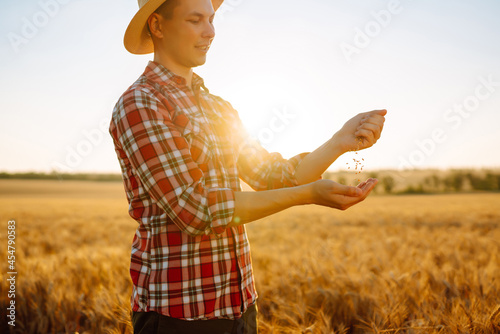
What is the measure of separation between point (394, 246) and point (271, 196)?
492cm

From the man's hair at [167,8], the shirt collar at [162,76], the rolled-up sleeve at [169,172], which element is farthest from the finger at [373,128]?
the man's hair at [167,8]

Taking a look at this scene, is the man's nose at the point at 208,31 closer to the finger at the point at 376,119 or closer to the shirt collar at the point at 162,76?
the shirt collar at the point at 162,76

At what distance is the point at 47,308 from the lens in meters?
3.20

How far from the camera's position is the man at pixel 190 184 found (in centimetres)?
138

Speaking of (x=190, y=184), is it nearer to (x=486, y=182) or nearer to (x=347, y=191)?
(x=347, y=191)

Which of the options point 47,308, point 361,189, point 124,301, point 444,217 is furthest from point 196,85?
point 444,217

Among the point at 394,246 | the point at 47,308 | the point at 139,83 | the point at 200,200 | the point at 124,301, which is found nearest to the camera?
the point at 200,200

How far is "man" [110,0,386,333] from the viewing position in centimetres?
138

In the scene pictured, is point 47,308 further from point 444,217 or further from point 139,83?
point 444,217

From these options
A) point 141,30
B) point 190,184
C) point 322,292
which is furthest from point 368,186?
point 322,292

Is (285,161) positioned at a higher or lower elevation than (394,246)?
higher

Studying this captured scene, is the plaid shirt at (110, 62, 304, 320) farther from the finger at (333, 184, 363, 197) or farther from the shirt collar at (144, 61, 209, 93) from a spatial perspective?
the finger at (333, 184, 363, 197)

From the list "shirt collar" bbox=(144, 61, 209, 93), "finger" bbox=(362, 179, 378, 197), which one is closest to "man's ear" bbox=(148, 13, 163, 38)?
"shirt collar" bbox=(144, 61, 209, 93)

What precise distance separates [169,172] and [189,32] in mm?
626
